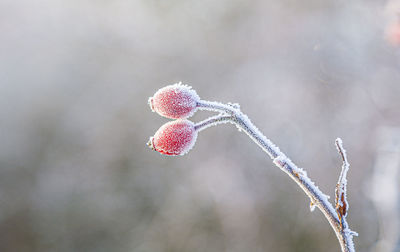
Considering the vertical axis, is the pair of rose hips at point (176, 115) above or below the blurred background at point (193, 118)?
below

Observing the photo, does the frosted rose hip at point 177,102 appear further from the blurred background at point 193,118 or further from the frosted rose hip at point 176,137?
the blurred background at point 193,118

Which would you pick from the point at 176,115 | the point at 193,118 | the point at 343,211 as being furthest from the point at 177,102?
the point at 193,118

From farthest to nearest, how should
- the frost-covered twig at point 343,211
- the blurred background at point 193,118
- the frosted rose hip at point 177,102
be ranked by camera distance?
1. the blurred background at point 193,118
2. the frosted rose hip at point 177,102
3. the frost-covered twig at point 343,211

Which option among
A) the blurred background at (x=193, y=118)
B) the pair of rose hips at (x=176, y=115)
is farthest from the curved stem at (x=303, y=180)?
the blurred background at (x=193, y=118)

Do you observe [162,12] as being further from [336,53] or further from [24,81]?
[336,53]

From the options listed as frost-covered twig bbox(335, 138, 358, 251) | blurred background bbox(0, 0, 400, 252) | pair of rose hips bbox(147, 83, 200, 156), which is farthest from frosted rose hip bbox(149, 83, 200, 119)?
blurred background bbox(0, 0, 400, 252)

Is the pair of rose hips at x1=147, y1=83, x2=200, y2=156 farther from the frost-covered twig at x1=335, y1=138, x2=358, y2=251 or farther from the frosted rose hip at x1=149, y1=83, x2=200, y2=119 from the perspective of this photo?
the frost-covered twig at x1=335, y1=138, x2=358, y2=251

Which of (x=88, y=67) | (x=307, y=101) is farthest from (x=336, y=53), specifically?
(x=88, y=67)
